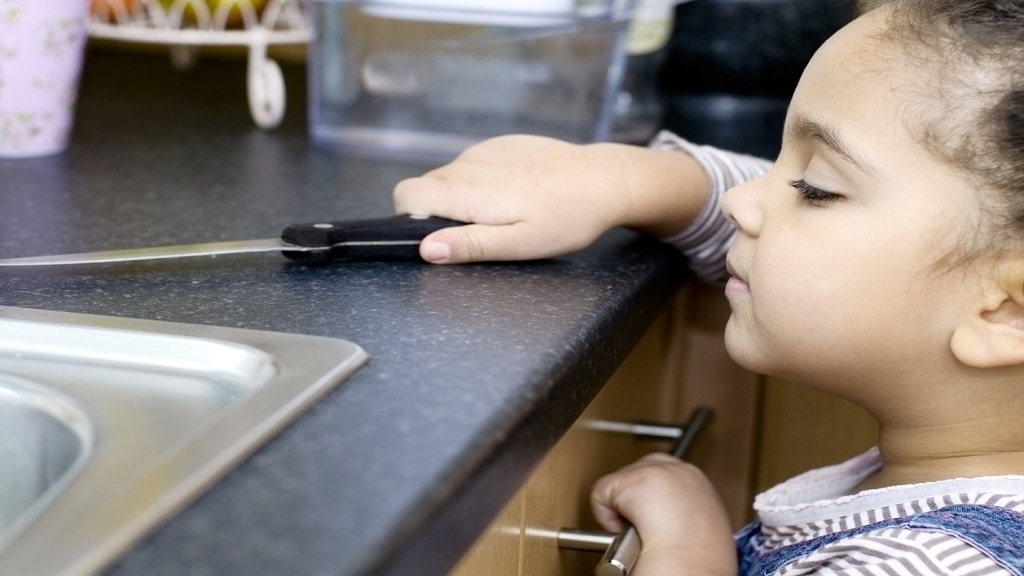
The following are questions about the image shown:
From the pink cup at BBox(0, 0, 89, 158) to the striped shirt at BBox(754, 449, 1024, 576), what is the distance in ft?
2.13

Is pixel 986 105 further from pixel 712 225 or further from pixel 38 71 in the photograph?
pixel 38 71

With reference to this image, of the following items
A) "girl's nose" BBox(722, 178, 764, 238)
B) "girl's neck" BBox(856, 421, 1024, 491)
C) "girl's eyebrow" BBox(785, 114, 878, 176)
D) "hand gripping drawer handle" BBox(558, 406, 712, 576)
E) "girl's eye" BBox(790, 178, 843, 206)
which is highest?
"girl's eyebrow" BBox(785, 114, 878, 176)

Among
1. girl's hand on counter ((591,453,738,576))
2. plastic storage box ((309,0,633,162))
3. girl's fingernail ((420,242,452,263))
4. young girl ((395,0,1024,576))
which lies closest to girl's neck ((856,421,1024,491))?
young girl ((395,0,1024,576))

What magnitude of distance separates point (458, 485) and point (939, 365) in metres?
0.33

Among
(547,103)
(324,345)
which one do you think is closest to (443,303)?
(324,345)

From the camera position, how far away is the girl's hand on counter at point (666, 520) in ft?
2.22

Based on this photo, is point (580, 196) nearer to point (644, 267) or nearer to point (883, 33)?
point (644, 267)

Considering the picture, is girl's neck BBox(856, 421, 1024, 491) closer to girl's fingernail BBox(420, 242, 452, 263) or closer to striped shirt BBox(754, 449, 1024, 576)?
striped shirt BBox(754, 449, 1024, 576)

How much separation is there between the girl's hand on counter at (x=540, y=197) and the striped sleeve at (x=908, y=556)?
247 mm

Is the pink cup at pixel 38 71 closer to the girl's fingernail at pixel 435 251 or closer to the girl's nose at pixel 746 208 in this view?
the girl's fingernail at pixel 435 251

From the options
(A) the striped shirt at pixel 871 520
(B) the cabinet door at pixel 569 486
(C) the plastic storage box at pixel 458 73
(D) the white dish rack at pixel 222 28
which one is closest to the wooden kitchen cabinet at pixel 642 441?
(B) the cabinet door at pixel 569 486

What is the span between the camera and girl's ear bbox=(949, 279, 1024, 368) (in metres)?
0.59

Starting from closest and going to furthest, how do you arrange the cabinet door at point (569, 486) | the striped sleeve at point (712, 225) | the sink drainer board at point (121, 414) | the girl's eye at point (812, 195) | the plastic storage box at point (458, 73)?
the sink drainer board at point (121, 414)
the cabinet door at point (569, 486)
the girl's eye at point (812, 195)
the striped sleeve at point (712, 225)
the plastic storage box at point (458, 73)

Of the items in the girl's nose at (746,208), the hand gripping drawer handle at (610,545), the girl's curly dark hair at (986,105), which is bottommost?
the hand gripping drawer handle at (610,545)
